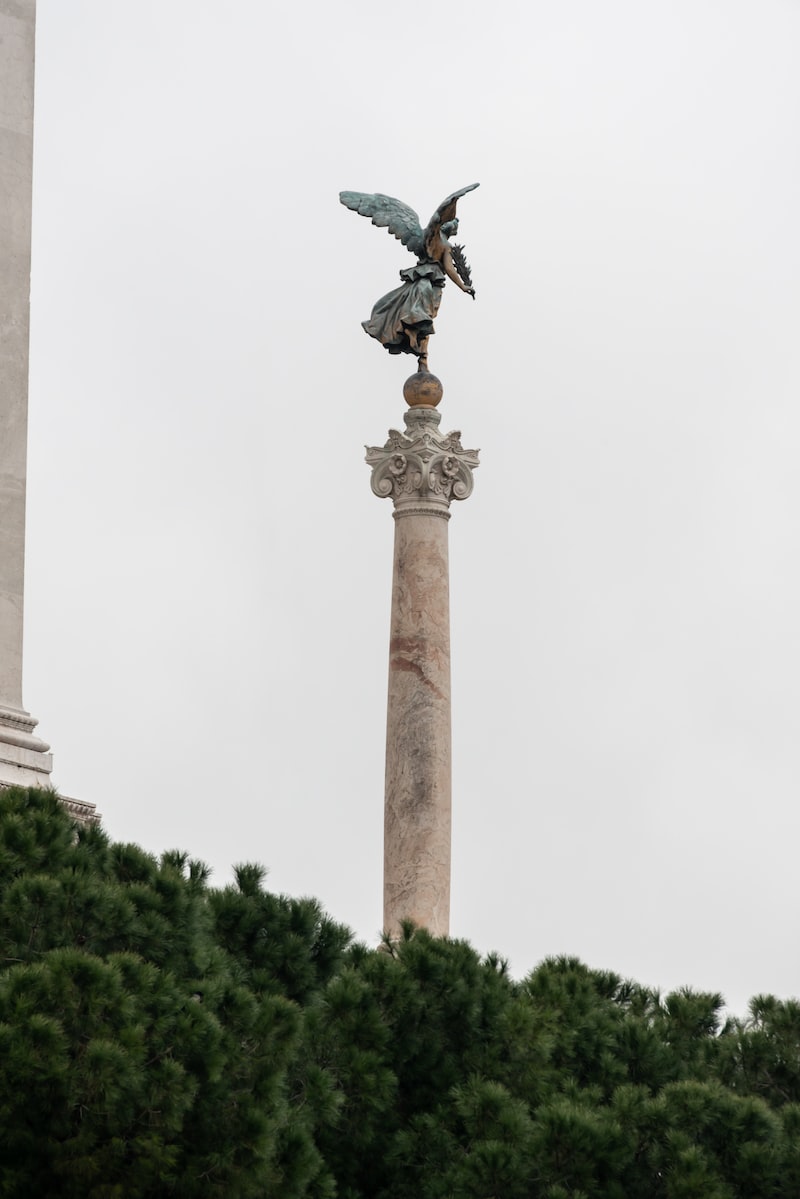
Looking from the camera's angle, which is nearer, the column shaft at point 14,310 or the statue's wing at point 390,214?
the column shaft at point 14,310

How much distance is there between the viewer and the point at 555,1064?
76.0 ft

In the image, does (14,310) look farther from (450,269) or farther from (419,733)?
(450,269)

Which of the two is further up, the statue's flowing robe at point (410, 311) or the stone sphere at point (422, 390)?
the statue's flowing robe at point (410, 311)

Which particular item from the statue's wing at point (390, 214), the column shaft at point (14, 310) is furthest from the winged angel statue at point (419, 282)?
the column shaft at point (14, 310)

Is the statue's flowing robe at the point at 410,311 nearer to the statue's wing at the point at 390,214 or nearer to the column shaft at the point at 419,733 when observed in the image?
the statue's wing at the point at 390,214

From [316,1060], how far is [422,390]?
38.3 feet

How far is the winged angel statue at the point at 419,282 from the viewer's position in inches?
1246

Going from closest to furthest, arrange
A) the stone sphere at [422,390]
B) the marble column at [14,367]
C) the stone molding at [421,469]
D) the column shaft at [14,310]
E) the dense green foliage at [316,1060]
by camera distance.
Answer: the dense green foliage at [316,1060] < the marble column at [14,367] < the column shaft at [14,310] < the stone molding at [421,469] < the stone sphere at [422,390]

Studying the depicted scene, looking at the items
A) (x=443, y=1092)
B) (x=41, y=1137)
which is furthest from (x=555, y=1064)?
(x=41, y=1137)

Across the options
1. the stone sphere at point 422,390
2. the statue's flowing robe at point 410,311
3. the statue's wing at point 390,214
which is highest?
the statue's wing at point 390,214

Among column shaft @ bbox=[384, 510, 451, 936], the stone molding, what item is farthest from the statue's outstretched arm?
column shaft @ bbox=[384, 510, 451, 936]

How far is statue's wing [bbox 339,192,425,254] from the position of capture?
32469 millimetres

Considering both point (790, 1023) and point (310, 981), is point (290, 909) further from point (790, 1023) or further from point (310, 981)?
point (790, 1023)

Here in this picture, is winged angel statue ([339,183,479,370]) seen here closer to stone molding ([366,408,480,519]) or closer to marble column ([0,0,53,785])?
stone molding ([366,408,480,519])
